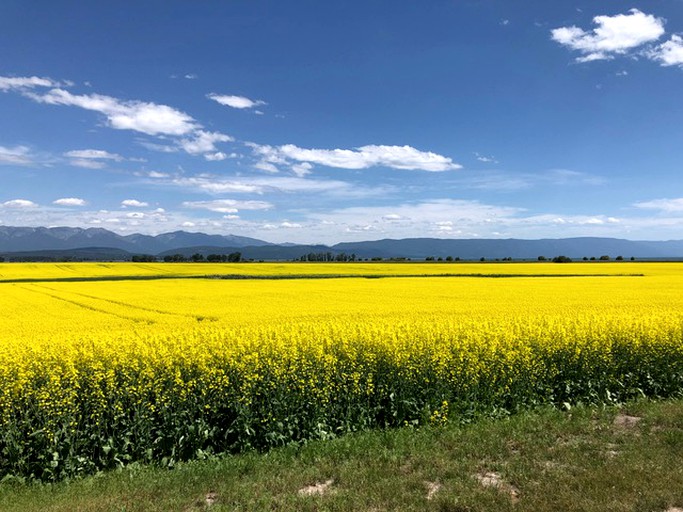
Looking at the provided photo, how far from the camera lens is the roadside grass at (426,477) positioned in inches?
201

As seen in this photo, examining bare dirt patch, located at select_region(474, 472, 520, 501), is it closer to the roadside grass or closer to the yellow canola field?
the roadside grass

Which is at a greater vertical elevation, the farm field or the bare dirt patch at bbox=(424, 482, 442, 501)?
the farm field

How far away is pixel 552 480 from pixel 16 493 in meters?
6.65

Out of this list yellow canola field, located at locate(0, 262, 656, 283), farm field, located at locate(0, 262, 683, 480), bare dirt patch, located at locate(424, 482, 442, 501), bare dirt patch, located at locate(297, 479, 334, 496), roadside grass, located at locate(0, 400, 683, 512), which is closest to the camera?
roadside grass, located at locate(0, 400, 683, 512)

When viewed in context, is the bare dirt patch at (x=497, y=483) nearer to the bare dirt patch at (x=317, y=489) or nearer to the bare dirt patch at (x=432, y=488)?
the bare dirt patch at (x=432, y=488)

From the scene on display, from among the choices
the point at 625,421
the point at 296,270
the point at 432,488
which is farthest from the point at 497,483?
the point at 296,270

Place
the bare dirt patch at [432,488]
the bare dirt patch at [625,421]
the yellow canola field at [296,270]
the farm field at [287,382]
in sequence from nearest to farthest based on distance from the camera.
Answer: the bare dirt patch at [432,488], the farm field at [287,382], the bare dirt patch at [625,421], the yellow canola field at [296,270]

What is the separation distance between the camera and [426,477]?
5.70 m

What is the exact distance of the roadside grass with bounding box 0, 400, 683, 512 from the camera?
512 cm

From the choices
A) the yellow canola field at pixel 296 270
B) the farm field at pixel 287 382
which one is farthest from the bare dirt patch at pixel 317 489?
the yellow canola field at pixel 296 270

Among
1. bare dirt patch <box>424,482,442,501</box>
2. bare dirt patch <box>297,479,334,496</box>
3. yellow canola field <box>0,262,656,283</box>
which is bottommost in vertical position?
bare dirt patch <box>297,479,334,496</box>

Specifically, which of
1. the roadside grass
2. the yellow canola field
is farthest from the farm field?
the yellow canola field

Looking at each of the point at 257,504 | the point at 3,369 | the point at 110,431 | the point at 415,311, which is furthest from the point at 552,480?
the point at 415,311

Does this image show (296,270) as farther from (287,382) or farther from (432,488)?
(432,488)
